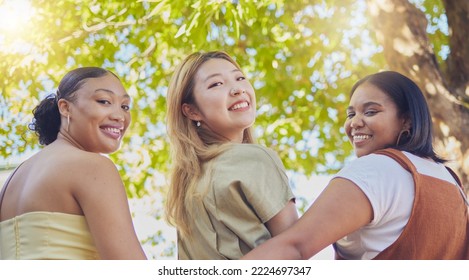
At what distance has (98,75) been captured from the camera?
2.09 m

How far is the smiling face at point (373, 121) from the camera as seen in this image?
77.3 inches

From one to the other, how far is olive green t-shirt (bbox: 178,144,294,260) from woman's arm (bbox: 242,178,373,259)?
15 cm

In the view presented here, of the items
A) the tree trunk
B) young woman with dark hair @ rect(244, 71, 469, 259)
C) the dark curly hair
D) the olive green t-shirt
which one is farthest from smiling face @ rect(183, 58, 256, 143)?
the tree trunk

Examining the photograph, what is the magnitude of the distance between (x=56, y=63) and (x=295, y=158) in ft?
7.49

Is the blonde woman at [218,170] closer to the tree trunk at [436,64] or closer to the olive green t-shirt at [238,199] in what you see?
the olive green t-shirt at [238,199]

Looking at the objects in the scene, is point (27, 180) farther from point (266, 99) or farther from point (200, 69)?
point (266, 99)

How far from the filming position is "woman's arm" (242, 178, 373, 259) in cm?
162

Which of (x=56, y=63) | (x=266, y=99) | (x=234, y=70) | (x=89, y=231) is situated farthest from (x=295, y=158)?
(x=89, y=231)

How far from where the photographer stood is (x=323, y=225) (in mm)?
1616

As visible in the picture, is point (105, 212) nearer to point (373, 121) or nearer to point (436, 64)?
point (373, 121)

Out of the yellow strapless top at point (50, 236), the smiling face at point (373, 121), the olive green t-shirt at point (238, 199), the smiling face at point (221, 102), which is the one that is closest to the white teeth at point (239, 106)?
the smiling face at point (221, 102)

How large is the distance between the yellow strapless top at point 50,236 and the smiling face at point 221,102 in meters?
0.55

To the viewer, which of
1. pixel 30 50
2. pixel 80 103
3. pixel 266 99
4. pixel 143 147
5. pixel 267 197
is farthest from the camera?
pixel 143 147

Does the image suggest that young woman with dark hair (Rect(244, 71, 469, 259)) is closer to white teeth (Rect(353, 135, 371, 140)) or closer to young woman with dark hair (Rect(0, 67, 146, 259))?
white teeth (Rect(353, 135, 371, 140))
